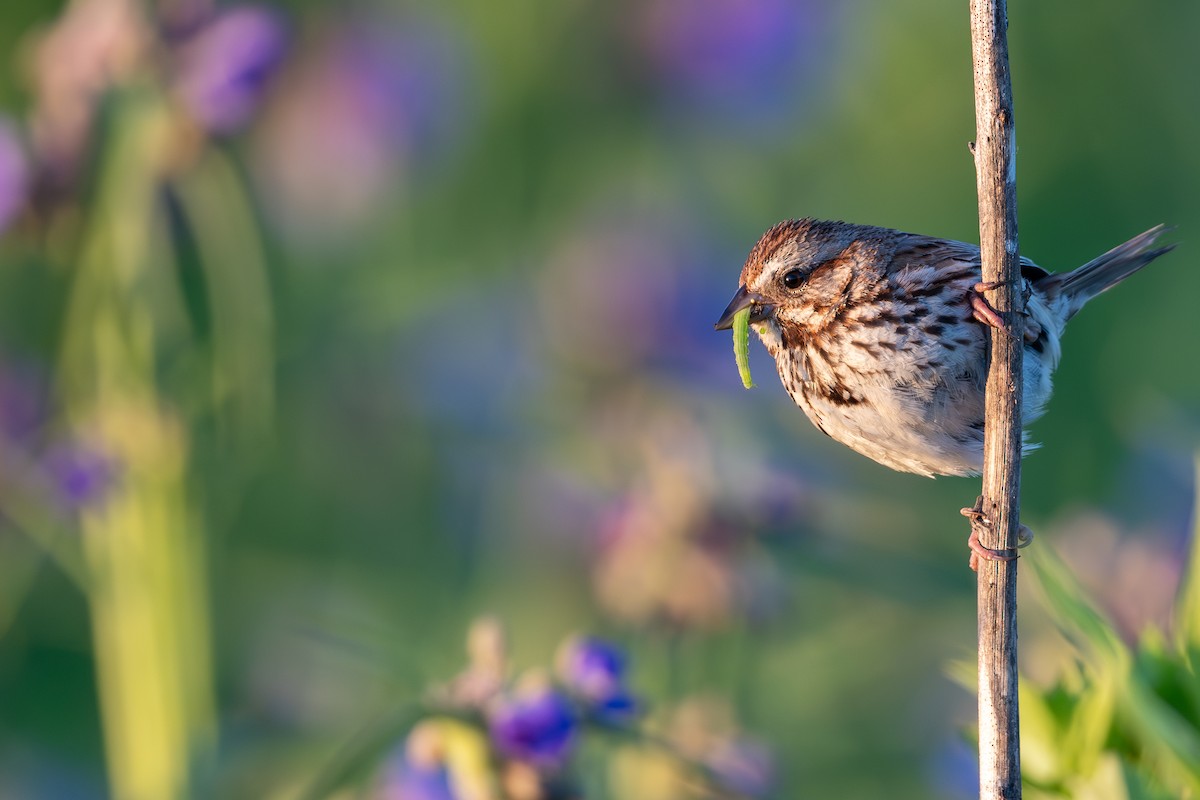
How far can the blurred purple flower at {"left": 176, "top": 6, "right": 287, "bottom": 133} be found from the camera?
6.56 ft

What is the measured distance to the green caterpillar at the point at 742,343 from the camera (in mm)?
1144

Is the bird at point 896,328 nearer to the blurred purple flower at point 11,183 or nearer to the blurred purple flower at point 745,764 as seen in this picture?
the blurred purple flower at point 745,764

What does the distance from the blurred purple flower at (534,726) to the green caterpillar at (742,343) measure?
331mm

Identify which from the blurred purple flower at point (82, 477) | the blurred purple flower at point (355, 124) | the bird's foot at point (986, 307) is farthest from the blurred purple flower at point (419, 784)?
the blurred purple flower at point (355, 124)

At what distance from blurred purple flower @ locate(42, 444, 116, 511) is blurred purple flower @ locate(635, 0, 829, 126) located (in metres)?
1.76

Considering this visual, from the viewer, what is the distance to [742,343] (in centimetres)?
127

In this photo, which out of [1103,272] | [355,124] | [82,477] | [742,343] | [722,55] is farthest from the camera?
[722,55]

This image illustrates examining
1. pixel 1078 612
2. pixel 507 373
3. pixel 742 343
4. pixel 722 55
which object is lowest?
pixel 1078 612

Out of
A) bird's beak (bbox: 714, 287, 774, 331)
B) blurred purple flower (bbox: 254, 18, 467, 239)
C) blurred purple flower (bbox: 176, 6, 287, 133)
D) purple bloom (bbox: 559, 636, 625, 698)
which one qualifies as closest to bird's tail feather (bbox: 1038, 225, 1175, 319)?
bird's beak (bbox: 714, 287, 774, 331)

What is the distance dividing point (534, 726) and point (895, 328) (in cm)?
47

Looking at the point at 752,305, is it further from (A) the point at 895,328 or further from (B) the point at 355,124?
(B) the point at 355,124

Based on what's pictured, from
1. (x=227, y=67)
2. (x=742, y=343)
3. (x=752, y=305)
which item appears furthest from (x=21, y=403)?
(x=742, y=343)

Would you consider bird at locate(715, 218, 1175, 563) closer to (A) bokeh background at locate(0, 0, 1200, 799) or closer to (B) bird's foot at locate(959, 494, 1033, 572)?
(B) bird's foot at locate(959, 494, 1033, 572)

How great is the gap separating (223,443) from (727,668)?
0.78 metres
